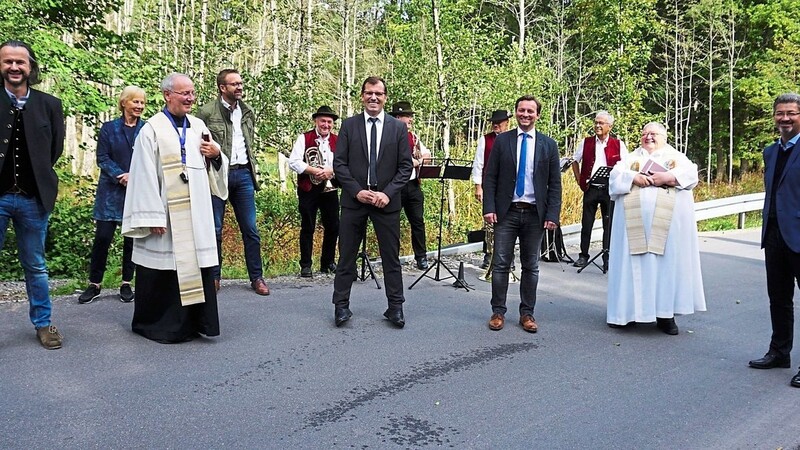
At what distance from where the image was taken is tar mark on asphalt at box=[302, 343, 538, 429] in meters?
4.30

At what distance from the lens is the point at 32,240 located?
526 cm

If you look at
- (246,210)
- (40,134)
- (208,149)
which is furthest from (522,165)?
(40,134)

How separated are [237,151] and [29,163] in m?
2.60

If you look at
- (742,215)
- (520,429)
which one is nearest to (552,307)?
(520,429)

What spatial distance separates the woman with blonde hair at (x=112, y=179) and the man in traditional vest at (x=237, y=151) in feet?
2.48

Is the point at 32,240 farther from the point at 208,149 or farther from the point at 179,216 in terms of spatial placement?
the point at 208,149

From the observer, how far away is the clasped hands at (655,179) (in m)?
6.53

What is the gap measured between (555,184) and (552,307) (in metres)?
1.68

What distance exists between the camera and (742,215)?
55.5ft

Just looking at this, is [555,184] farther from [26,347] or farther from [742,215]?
[742,215]

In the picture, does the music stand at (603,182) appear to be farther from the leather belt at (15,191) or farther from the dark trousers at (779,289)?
the leather belt at (15,191)

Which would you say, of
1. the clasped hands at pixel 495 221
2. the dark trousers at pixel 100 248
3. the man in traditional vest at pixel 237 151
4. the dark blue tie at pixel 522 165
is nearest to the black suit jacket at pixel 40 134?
the dark trousers at pixel 100 248

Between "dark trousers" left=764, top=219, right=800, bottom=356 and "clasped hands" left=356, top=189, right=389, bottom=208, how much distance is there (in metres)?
3.21

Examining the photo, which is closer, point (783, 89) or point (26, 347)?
point (26, 347)
